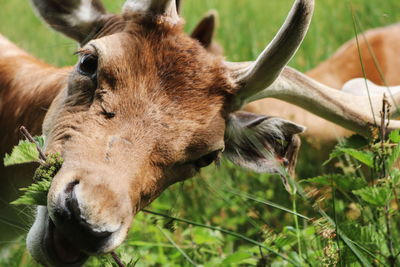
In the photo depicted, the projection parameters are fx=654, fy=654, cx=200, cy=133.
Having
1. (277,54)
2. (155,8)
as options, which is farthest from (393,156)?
(155,8)

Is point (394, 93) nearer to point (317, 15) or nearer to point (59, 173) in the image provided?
point (59, 173)

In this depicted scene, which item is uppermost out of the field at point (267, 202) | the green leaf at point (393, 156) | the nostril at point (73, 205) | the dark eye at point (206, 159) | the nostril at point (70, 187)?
the green leaf at point (393, 156)

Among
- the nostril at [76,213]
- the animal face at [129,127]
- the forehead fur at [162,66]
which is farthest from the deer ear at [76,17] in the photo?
the nostril at [76,213]

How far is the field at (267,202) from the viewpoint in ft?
9.05

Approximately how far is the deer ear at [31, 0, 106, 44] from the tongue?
1.40m

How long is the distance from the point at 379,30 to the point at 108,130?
17.8 feet

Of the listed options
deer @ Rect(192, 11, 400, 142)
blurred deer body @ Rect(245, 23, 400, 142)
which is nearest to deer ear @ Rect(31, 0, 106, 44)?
deer @ Rect(192, 11, 400, 142)

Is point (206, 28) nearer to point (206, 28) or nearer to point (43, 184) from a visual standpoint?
point (206, 28)

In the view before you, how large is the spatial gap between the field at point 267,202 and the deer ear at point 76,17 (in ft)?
0.54

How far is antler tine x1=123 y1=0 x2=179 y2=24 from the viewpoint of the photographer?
11.4 ft

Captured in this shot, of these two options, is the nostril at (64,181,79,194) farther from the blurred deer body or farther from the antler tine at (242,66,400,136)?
the blurred deer body

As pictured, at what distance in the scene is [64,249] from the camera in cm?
282

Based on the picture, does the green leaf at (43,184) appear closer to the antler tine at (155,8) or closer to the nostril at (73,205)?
the nostril at (73,205)

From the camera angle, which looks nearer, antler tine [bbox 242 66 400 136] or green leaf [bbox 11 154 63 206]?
green leaf [bbox 11 154 63 206]
